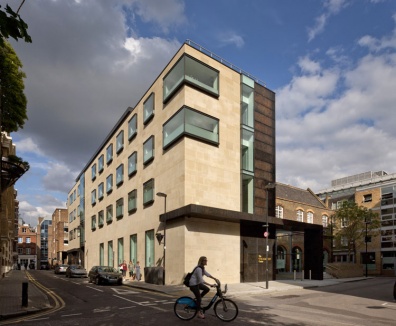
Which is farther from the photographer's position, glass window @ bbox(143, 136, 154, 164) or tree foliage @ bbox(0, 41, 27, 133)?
Answer: glass window @ bbox(143, 136, 154, 164)

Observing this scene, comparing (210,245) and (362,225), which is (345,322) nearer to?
(210,245)

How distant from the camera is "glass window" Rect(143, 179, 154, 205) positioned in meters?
31.8

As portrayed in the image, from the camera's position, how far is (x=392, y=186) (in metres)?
57.2

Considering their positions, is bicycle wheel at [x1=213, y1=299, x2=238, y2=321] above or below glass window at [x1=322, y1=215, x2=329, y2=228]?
below

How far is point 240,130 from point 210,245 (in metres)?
9.76

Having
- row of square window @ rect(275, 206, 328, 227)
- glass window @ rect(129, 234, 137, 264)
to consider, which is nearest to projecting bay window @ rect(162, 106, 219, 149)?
glass window @ rect(129, 234, 137, 264)

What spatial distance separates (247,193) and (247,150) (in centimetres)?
357

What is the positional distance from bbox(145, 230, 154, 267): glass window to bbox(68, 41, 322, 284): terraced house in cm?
15

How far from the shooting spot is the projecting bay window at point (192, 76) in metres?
27.4

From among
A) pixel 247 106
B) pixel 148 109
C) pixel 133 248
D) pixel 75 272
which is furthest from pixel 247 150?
pixel 75 272

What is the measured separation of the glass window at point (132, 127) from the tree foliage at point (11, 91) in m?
17.7

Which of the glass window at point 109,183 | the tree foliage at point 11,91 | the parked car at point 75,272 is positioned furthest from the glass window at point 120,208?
the tree foliage at point 11,91

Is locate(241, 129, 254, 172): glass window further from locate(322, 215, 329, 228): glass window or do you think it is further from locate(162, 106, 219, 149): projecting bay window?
locate(322, 215, 329, 228): glass window

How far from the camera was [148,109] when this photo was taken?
3500 cm
